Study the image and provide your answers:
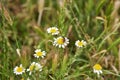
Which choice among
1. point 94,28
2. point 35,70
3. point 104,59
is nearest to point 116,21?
point 94,28

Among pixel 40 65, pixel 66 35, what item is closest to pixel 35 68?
pixel 40 65

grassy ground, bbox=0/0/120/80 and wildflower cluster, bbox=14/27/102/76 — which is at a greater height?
grassy ground, bbox=0/0/120/80

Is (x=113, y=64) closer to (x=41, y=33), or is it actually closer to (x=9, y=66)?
(x=41, y=33)

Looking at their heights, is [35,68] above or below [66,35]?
below

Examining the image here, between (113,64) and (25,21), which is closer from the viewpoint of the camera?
(113,64)

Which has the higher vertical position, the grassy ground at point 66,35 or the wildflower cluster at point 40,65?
the grassy ground at point 66,35

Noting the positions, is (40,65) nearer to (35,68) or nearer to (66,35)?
(35,68)

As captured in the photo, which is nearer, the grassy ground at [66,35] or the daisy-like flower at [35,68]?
the daisy-like flower at [35,68]

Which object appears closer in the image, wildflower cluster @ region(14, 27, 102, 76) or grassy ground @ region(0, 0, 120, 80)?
wildflower cluster @ region(14, 27, 102, 76)
